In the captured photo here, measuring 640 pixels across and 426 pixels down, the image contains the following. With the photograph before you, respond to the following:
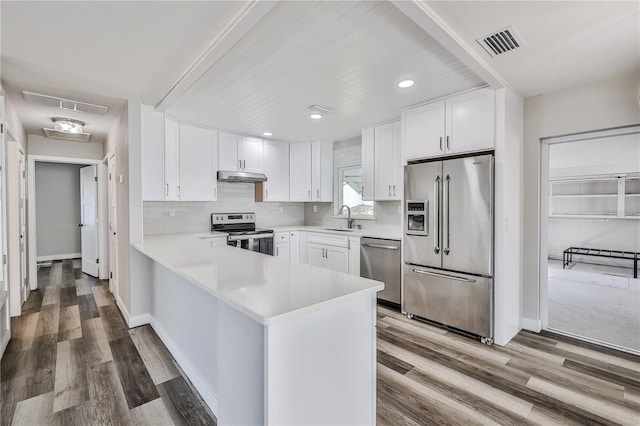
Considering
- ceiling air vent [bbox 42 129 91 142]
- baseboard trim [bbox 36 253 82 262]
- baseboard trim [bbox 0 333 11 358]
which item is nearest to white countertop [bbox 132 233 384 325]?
baseboard trim [bbox 0 333 11 358]

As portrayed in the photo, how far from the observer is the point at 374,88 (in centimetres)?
278

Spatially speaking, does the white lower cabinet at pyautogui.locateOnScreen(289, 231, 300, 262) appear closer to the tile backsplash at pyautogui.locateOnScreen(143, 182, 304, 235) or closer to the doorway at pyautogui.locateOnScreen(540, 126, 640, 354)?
the tile backsplash at pyautogui.locateOnScreen(143, 182, 304, 235)

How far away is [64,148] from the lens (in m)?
4.78

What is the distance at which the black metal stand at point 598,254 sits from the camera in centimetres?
479

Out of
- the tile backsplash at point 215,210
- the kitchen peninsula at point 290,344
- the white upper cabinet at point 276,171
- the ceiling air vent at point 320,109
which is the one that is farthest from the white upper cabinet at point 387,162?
the kitchen peninsula at point 290,344

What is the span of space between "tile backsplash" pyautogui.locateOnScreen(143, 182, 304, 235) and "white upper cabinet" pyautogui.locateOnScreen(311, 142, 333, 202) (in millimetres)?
713

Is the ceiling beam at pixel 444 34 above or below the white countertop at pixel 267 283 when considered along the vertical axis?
above

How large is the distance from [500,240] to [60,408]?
11.4 feet

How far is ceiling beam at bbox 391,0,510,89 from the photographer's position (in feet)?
5.15

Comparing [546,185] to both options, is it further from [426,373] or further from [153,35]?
[153,35]

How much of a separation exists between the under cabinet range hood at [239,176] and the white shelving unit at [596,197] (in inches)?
225

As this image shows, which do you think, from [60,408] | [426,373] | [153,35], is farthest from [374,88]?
[60,408]

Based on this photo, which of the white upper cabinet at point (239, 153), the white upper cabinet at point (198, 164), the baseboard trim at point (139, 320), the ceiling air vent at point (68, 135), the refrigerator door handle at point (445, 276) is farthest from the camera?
the white upper cabinet at point (239, 153)

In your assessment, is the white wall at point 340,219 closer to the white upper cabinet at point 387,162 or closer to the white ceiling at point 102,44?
the white upper cabinet at point 387,162
